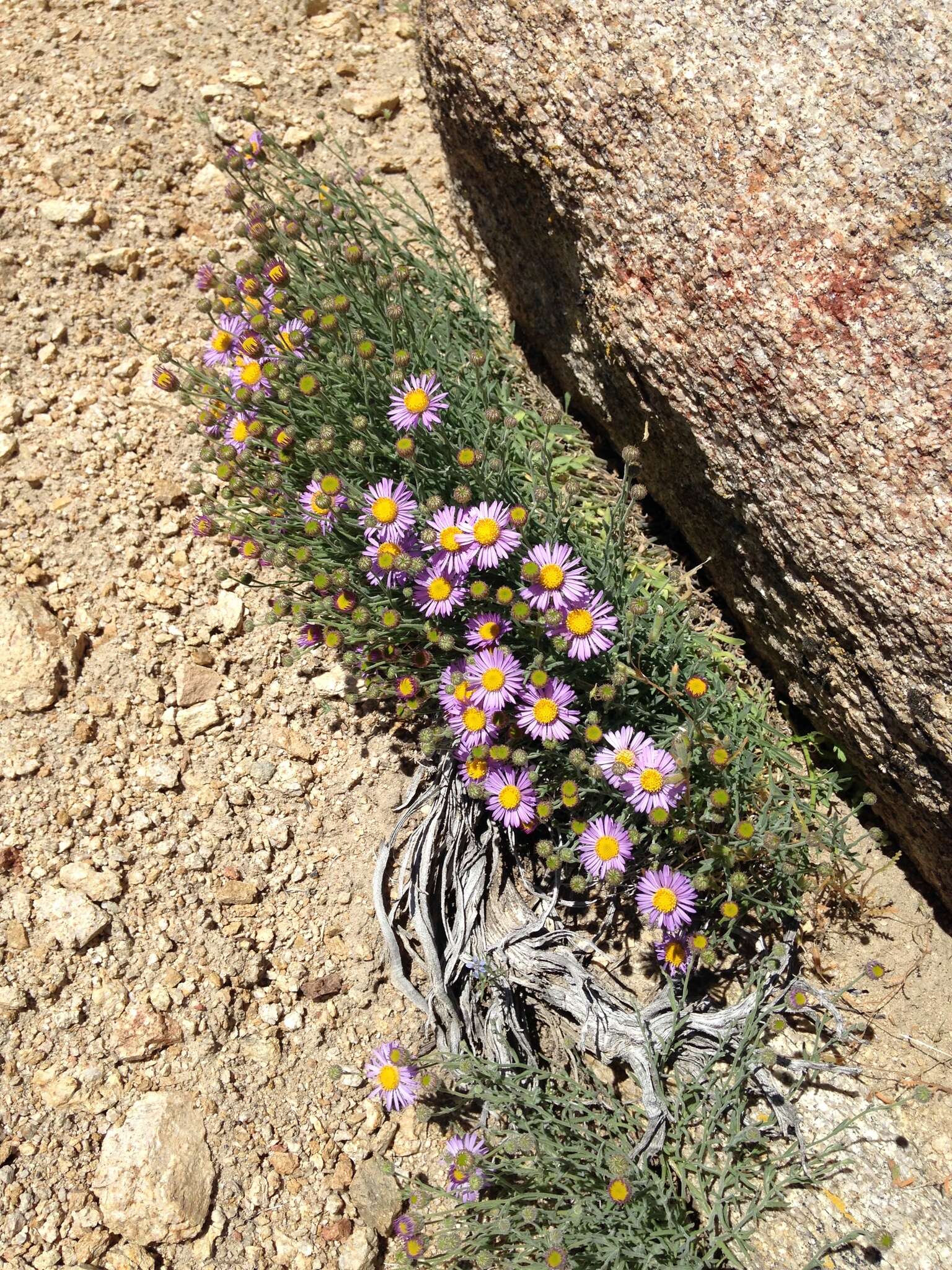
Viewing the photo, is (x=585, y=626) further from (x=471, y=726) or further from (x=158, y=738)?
(x=158, y=738)

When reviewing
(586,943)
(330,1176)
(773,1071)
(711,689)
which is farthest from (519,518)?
(330,1176)

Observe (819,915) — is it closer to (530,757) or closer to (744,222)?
(530,757)

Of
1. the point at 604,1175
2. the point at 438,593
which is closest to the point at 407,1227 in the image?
the point at 604,1175

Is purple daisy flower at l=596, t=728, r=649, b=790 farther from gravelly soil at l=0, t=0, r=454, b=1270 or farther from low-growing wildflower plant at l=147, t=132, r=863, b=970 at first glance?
gravelly soil at l=0, t=0, r=454, b=1270

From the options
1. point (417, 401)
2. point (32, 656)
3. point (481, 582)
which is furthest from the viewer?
point (32, 656)

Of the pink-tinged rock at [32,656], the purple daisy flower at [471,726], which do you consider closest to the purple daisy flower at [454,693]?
the purple daisy flower at [471,726]

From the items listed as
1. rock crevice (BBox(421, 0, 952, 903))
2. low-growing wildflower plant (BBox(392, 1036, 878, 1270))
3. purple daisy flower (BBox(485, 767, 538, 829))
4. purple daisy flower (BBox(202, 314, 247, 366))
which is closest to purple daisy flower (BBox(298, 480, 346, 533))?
purple daisy flower (BBox(202, 314, 247, 366))
